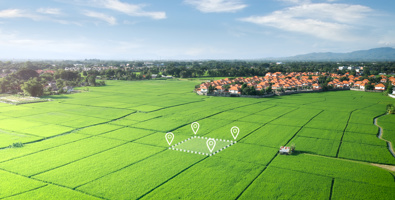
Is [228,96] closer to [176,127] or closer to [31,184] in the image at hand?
[176,127]

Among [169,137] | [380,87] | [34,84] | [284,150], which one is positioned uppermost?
[34,84]

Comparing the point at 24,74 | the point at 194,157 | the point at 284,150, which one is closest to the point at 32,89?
the point at 24,74

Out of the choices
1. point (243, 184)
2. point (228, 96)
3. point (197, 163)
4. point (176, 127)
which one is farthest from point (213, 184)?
point (228, 96)

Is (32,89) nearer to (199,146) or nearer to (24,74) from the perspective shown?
(24,74)

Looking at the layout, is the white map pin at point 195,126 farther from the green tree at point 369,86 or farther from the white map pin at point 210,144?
the green tree at point 369,86

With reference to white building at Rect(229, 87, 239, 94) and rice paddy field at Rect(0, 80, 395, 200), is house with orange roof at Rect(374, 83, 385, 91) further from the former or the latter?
white building at Rect(229, 87, 239, 94)

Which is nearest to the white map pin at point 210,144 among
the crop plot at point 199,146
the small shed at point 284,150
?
the crop plot at point 199,146
